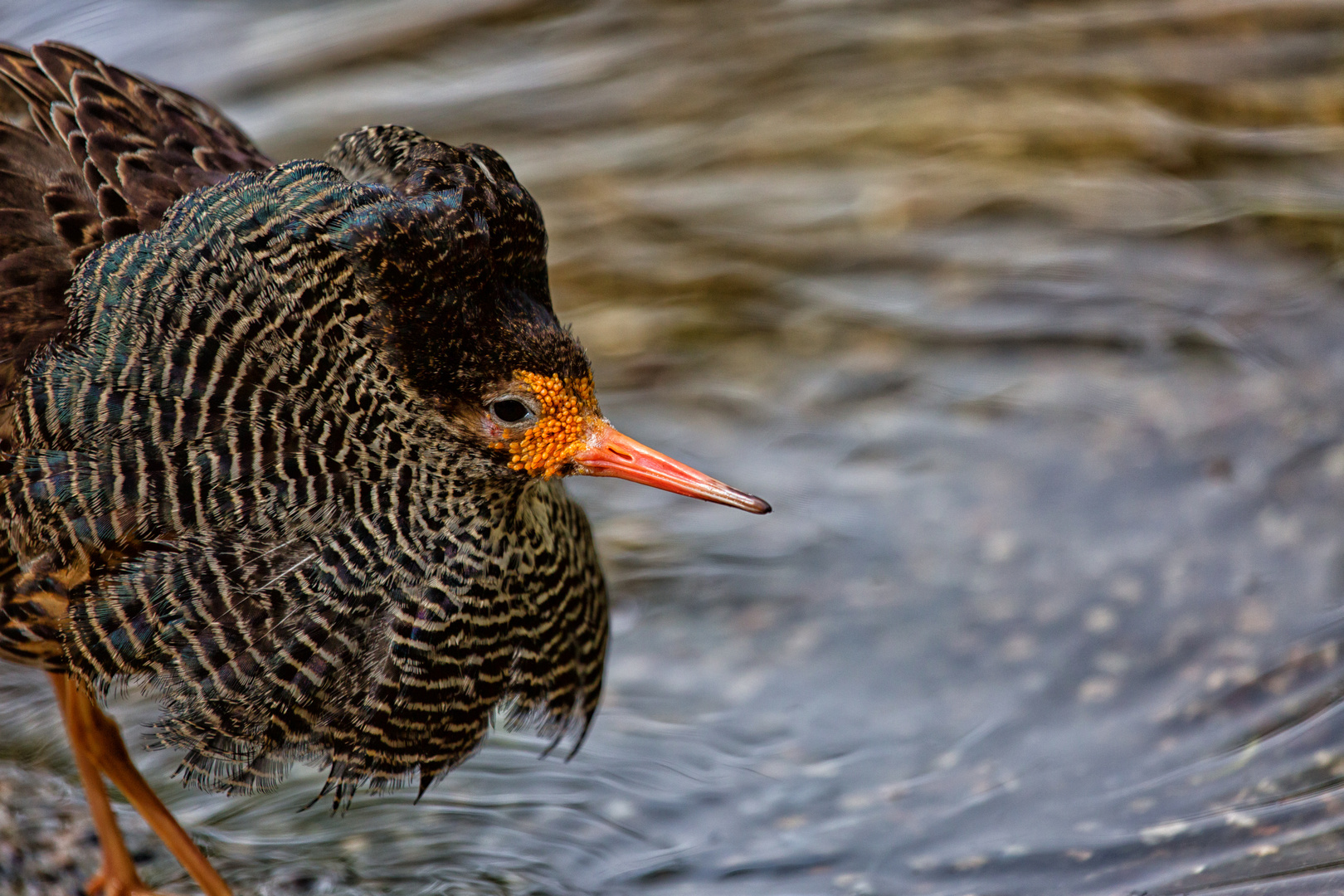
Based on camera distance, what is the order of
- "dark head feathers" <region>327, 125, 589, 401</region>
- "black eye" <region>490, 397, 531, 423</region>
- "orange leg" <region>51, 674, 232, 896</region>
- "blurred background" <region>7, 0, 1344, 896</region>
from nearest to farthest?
"dark head feathers" <region>327, 125, 589, 401</region>, "black eye" <region>490, 397, 531, 423</region>, "orange leg" <region>51, 674, 232, 896</region>, "blurred background" <region>7, 0, 1344, 896</region>

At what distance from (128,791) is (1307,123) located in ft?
17.1

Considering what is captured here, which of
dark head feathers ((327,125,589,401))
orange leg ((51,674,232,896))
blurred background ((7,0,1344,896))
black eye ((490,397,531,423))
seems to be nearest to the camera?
dark head feathers ((327,125,589,401))

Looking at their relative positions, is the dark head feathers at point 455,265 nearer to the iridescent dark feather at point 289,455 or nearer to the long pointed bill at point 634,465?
the iridescent dark feather at point 289,455

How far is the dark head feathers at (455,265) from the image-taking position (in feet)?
10.1

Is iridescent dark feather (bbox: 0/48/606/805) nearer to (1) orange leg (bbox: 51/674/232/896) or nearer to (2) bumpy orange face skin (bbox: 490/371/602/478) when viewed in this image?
(2) bumpy orange face skin (bbox: 490/371/602/478)

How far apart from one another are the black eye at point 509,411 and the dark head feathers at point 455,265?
0.06m

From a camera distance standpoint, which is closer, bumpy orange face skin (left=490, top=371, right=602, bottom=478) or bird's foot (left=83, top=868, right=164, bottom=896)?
bumpy orange face skin (left=490, top=371, right=602, bottom=478)

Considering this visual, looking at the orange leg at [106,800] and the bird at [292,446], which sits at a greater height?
the bird at [292,446]

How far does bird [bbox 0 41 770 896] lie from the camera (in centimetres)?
309

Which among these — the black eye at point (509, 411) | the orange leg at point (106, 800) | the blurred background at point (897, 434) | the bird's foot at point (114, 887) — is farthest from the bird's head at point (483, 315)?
the bird's foot at point (114, 887)

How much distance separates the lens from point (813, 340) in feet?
19.6

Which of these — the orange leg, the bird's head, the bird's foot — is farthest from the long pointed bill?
the bird's foot

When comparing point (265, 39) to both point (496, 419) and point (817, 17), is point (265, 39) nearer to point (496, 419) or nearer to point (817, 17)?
point (817, 17)

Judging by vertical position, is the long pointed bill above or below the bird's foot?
above
